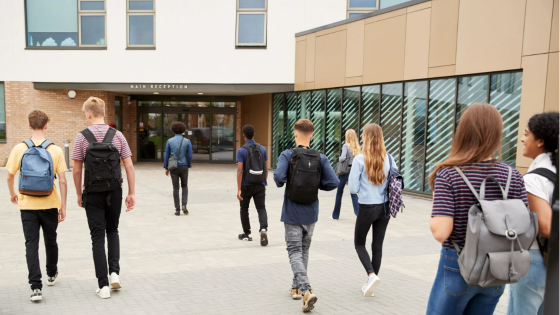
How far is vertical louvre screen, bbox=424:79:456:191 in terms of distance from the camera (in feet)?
37.8

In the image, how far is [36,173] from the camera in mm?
4551

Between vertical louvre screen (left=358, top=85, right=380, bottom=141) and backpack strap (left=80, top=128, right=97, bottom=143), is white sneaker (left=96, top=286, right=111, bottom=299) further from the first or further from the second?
vertical louvre screen (left=358, top=85, right=380, bottom=141)

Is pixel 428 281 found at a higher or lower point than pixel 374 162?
lower

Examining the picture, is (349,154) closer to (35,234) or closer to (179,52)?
(35,234)

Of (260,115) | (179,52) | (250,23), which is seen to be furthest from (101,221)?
(260,115)

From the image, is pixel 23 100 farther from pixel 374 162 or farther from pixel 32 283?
pixel 374 162

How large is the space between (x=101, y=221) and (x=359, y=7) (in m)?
14.6

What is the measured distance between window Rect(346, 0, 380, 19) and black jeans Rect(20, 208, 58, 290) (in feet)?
47.6

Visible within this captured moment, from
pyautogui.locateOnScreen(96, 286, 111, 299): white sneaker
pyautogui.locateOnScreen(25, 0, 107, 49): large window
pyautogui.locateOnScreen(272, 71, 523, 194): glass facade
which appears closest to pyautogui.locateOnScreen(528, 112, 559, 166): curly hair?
pyautogui.locateOnScreen(96, 286, 111, 299): white sneaker

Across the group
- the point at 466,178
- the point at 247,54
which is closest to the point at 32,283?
the point at 466,178

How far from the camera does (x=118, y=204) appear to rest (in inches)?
187

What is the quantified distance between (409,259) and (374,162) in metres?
2.23

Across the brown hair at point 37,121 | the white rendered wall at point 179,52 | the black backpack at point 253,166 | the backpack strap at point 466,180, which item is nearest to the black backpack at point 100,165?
the brown hair at point 37,121

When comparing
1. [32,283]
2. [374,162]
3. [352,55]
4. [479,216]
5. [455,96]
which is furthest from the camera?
[352,55]
